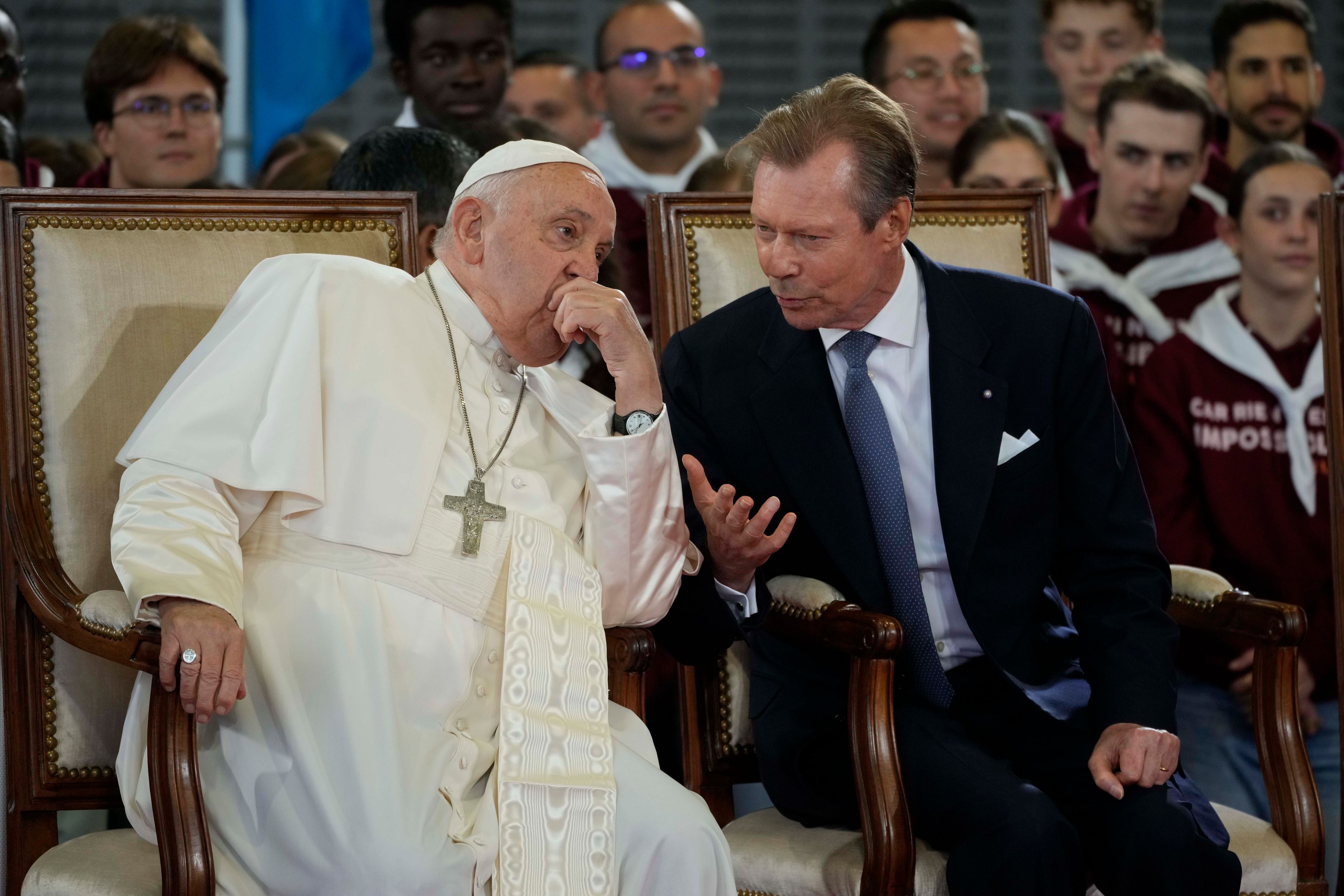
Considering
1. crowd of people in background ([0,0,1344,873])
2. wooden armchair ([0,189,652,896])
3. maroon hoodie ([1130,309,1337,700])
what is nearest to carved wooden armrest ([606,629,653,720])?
wooden armchair ([0,189,652,896])

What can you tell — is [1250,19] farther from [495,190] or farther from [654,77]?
[495,190]

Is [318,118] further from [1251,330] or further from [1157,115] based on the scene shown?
[1251,330]

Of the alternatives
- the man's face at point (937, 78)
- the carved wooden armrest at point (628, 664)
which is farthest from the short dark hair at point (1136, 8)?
the carved wooden armrest at point (628, 664)

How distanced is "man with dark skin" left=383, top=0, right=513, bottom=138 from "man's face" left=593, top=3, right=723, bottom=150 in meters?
0.42

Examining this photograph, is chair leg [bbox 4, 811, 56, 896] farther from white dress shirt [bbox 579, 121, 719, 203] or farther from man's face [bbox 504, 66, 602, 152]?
man's face [bbox 504, 66, 602, 152]

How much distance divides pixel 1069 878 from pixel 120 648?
1.42 meters

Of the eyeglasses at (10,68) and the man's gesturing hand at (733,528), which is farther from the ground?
the eyeglasses at (10,68)

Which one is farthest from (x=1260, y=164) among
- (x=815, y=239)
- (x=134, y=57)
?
(x=134, y=57)

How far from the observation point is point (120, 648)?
2096mm

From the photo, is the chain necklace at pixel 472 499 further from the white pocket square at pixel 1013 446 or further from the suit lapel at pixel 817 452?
the white pocket square at pixel 1013 446

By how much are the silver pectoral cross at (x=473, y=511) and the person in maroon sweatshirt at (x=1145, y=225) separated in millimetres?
2361

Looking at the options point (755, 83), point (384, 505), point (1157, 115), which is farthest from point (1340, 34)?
point (384, 505)

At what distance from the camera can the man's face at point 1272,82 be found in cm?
478

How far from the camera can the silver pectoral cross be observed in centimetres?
229
